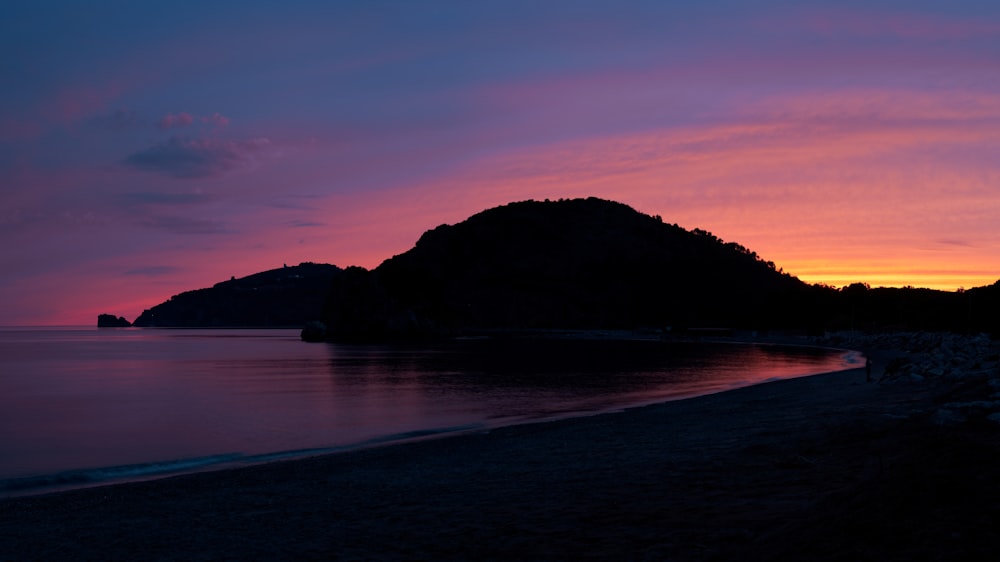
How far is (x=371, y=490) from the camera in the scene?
1430cm

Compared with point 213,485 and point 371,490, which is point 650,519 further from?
point 213,485

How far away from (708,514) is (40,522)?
11.7m

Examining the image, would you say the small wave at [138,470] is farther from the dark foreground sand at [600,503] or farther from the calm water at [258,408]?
the dark foreground sand at [600,503]

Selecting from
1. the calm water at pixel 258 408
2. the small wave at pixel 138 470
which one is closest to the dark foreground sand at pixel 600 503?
the small wave at pixel 138 470

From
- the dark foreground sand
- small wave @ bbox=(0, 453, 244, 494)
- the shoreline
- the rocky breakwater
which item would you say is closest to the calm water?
small wave @ bbox=(0, 453, 244, 494)

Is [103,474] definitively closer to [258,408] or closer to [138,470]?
[138,470]

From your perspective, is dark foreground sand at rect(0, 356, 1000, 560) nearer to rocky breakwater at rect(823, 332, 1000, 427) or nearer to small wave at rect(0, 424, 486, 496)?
rocky breakwater at rect(823, 332, 1000, 427)

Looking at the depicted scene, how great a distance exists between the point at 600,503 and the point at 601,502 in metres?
0.07

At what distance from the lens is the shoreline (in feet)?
24.5

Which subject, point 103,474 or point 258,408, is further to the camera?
point 258,408

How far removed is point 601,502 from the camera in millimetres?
11383

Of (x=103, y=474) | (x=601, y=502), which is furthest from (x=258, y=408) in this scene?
(x=601, y=502)

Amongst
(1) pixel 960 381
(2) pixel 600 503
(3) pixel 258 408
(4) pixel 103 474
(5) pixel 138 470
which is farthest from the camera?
(3) pixel 258 408

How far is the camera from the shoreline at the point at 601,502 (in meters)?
7.45
